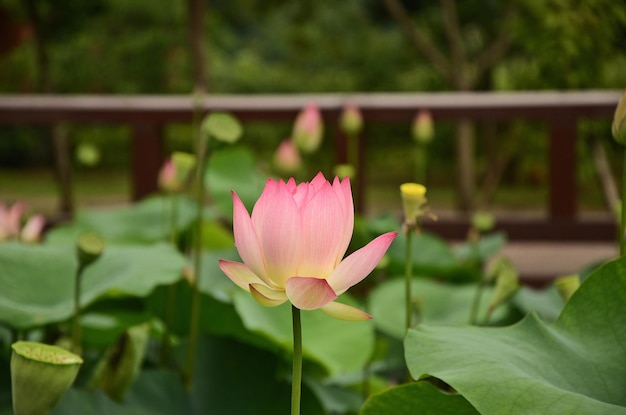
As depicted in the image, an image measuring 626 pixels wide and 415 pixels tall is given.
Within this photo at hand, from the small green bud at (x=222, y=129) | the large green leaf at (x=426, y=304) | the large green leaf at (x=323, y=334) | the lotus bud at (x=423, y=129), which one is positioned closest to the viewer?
the small green bud at (x=222, y=129)

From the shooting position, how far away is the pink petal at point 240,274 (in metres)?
0.33

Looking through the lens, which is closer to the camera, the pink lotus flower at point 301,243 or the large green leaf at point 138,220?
the pink lotus flower at point 301,243

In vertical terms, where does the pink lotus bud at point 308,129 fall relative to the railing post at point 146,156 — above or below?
above

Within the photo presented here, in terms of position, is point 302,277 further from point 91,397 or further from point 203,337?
point 203,337

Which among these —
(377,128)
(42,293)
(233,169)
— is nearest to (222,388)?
(42,293)

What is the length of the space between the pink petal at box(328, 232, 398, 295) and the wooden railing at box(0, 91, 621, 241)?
137 cm

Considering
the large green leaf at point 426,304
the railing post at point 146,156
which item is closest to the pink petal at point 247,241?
the large green leaf at point 426,304

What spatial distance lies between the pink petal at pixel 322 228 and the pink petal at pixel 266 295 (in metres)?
0.01

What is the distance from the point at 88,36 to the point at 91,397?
33.2ft

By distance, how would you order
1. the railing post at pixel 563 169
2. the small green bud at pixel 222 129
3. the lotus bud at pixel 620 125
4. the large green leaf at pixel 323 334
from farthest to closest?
the railing post at pixel 563 169
the large green leaf at pixel 323 334
the small green bud at pixel 222 129
the lotus bud at pixel 620 125

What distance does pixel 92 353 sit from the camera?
0.69 metres

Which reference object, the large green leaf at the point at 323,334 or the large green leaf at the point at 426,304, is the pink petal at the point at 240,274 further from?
the large green leaf at the point at 426,304

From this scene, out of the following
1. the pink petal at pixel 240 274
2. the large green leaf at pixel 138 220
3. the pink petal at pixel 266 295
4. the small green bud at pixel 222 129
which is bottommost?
the large green leaf at pixel 138 220

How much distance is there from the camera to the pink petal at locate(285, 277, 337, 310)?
1.01ft
